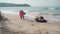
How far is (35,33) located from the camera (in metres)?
3.08

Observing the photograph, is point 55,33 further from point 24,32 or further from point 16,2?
point 16,2

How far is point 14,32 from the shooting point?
3.08 meters

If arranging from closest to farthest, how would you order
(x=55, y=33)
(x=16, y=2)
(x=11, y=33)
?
(x=11, y=33), (x=55, y=33), (x=16, y=2)

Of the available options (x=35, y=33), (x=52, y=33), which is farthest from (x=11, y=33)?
(x=52, y=33)

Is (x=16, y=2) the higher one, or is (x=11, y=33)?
(x=16, y=2)

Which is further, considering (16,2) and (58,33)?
(16,2)

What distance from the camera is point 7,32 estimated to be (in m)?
3.05

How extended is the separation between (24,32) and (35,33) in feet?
0.81

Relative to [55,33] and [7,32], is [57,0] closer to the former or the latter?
[55,33]

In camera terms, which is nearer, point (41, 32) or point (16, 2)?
point (41, 32)

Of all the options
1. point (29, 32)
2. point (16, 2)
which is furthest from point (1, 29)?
point (16, 2)

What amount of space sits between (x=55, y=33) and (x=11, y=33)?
97 cm

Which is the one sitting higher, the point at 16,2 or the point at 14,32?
the point at 16,2

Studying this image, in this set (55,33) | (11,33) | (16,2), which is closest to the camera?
(11,33)
